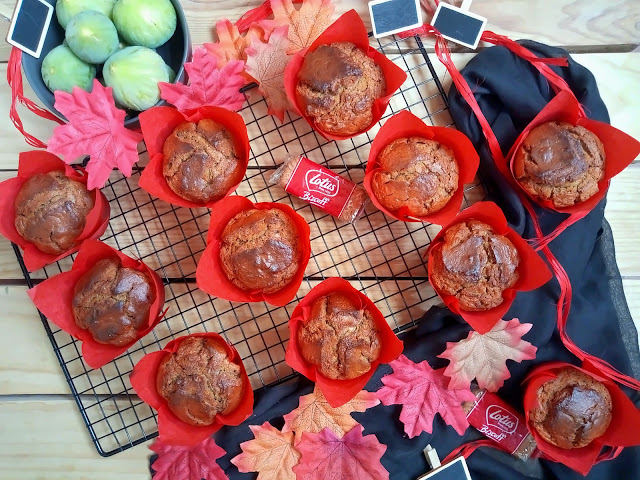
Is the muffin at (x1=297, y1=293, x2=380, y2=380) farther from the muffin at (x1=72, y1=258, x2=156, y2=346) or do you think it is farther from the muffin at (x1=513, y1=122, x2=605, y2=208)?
the muffin at (x1=513, y1=122, x2=605, y2=208)

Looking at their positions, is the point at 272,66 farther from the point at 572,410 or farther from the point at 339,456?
the point at 572,410

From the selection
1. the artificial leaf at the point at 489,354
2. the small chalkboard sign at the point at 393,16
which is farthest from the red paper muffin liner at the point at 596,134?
the small chalkboard sign at the point at 393,16

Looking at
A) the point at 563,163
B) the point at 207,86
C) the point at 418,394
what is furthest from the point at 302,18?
the point at 418,394

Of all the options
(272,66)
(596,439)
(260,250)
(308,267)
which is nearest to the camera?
(260,250)

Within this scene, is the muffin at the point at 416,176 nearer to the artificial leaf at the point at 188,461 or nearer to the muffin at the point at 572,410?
the muffin at the point at 572,410

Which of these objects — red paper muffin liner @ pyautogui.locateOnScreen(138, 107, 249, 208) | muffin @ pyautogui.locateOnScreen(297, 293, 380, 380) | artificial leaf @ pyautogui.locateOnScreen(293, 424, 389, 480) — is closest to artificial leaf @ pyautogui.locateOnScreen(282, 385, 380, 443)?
artificial leaf @ pyautogui.locateOnScreen(293, 424, 389, 480)

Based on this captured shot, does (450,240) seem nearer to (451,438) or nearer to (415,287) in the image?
(415,287)
